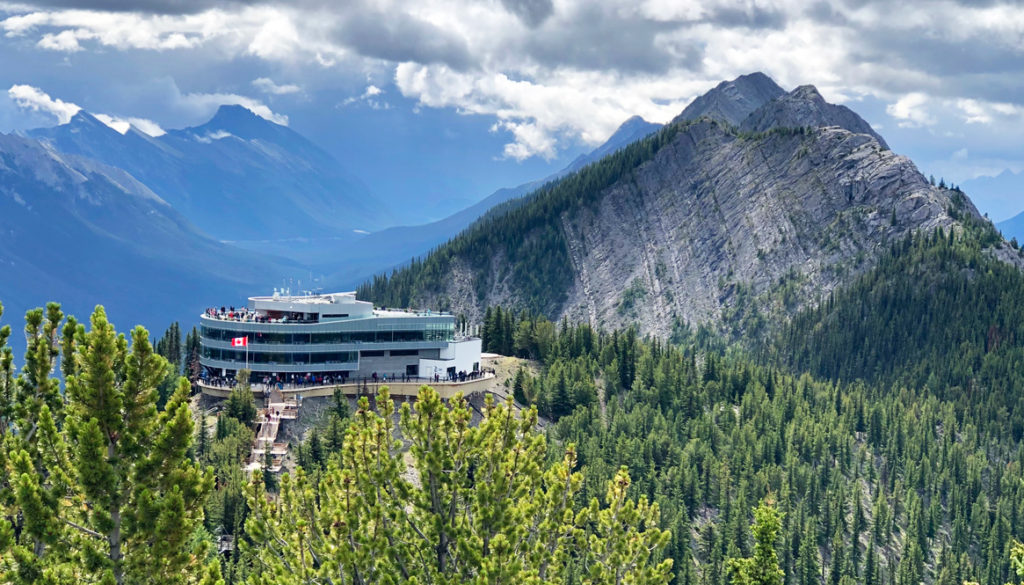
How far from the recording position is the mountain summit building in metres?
145

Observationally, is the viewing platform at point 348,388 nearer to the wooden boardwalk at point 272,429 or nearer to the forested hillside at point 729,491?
the wooden boardwalk at point 272,429

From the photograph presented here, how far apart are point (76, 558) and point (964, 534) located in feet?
571

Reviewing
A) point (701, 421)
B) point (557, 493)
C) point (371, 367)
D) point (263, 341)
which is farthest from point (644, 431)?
point (557, 493)

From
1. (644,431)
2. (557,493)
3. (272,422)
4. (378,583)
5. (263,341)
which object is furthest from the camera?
(644,431)

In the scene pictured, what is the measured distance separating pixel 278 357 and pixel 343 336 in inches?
319

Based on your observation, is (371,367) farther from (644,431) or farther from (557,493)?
(557,493)

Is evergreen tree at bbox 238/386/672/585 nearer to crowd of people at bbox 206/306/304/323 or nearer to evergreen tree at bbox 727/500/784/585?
evergreen tree at bbox 727/500/784/585

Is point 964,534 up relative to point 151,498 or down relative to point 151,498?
down

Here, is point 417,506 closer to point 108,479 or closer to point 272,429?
point 108,479

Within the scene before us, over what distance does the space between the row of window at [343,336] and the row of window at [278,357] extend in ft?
4.60

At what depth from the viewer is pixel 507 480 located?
44.9m

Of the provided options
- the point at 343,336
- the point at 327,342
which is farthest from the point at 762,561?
the point at 343,336

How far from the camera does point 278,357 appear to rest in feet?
477

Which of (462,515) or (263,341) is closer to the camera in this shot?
(462,515)
